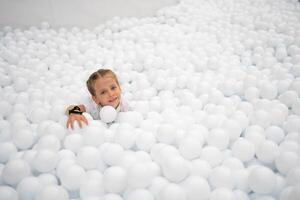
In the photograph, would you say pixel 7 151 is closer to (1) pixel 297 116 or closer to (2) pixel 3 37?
(1) pixel 297 116

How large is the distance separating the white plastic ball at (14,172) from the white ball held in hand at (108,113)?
391mm

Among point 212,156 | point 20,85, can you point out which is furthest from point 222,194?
point 20,85

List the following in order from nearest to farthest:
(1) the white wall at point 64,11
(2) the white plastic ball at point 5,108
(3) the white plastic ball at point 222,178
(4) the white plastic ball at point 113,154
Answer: (3) the white plastic ball at point 222,178 < (4) the white plastic ball at point 113,154 < (2) the white plastic ball at point 5,108 < (1) the white wall at point 64,11

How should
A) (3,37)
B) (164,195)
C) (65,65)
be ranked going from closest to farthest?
(164,195), (65,65), (3,37)

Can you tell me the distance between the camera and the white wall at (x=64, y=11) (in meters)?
2.30

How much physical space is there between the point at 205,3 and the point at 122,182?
235 cm

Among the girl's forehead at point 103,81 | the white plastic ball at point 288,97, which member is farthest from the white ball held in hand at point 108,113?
the white plastic ball at point 288,97

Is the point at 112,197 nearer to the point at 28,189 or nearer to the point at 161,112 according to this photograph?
the point at 28,189

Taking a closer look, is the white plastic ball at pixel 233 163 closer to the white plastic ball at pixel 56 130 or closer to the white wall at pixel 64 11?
the white plastic ball at pixel 56 130

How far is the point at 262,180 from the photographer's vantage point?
34.4 inches

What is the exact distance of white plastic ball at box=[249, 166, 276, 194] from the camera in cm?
87

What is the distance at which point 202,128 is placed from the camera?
1.17 metres

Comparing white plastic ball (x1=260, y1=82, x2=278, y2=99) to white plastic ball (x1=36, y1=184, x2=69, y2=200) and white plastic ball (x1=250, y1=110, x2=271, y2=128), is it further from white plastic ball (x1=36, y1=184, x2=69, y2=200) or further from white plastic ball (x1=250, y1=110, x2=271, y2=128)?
white plastic ball (x1=36, y1=184, x2=69, y2=200)

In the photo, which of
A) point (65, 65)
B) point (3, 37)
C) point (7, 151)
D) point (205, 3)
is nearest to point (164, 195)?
point (7, 151)
